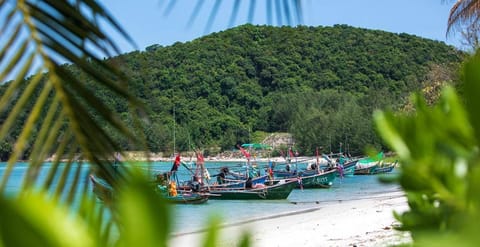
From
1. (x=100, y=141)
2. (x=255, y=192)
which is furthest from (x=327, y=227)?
(x=100, y=141)

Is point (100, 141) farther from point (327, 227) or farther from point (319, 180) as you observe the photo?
point (319, 180)

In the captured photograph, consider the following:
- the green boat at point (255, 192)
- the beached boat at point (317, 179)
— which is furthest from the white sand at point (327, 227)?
the beached boat at point (317, 179)

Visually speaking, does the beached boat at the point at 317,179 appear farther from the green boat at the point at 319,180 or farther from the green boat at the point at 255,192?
the green boat at the point at 255,192

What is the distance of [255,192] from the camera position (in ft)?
76.5

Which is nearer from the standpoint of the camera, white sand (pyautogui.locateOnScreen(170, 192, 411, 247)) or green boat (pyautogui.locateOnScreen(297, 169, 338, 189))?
white sand (pyautogui.locateOnScreen(170, 192, 411, 247))

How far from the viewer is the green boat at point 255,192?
76.1ft

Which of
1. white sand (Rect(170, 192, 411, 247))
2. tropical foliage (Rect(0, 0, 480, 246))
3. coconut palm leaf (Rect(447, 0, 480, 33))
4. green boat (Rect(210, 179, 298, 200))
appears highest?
coconut palm leaf (Rect(447, 0, 480, 33))

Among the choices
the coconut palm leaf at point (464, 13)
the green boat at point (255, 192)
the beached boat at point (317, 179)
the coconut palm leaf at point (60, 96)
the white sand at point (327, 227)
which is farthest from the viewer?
the beached boat at point (317, 179)

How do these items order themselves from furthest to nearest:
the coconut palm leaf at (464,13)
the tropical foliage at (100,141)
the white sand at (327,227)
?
the white sand at (327,227), the coconut palm leaf at (464,13), the tropical foliage at (100,141)

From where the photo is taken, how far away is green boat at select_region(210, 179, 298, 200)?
23.2 meters

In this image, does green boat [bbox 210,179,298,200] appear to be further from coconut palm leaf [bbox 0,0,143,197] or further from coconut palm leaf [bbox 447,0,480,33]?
coconut palm leaf [bbox 0,0,143,197]

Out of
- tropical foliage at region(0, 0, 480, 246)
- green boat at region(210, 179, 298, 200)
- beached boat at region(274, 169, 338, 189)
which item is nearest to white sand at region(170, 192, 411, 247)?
green boat at region(210, 179, 298, 200)

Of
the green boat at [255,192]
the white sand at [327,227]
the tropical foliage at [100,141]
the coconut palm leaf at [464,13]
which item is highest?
the coconut palm leaf at [464,13]

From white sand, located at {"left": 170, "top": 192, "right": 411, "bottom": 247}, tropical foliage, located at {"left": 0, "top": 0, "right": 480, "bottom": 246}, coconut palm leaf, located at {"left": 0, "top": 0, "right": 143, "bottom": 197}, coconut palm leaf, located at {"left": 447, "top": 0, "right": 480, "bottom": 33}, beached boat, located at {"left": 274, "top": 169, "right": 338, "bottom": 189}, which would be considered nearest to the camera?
tropical foliage, located at {"left": 0, "top": 0, "right": 480, "bottom": 246}
